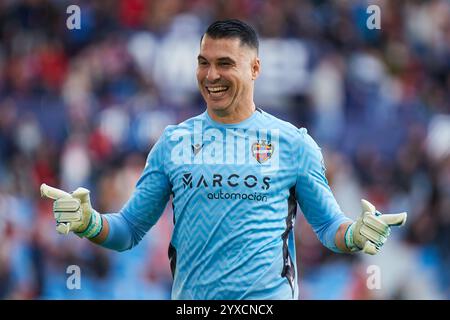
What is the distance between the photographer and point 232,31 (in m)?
6.14

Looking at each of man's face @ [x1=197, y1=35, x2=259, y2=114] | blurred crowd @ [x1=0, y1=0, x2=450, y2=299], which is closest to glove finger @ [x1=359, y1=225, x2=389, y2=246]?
man's face @ [x1=197, y1=35, x2=259, y2=114]

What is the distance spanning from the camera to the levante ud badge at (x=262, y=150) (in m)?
6.20

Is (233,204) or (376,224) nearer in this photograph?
(376,224)

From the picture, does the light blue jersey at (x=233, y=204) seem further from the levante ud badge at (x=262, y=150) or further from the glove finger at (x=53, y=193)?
the glove finger at (x=53, y=193)

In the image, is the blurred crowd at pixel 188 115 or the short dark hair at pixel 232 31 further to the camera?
the blurred crowd at pixel 188 115

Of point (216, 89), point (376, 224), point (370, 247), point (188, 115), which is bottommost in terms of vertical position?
point (370, 247)

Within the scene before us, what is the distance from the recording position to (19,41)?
16.6m

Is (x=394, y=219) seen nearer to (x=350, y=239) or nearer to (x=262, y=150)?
(x=350, y=239)

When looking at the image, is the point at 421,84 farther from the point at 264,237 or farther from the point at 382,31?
the point at 264,237

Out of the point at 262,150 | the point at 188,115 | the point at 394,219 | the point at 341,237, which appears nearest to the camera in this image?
the point at 394,219

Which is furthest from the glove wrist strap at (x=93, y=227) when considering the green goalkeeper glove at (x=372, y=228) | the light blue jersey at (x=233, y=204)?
the green goalkeeper glove at (x=372, y=228)

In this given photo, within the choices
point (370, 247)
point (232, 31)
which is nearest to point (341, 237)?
point (370, 247)

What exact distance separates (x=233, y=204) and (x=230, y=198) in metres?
0.04
